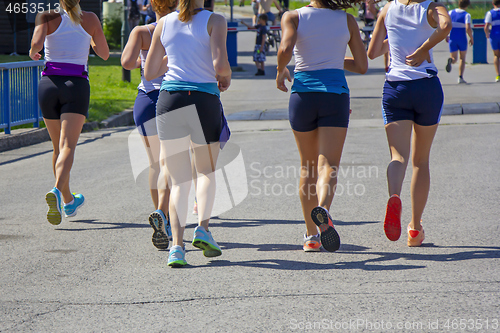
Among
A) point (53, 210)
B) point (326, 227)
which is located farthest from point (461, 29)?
point (53, 210)

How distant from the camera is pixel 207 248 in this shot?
4.44 meters

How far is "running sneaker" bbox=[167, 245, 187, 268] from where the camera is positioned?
4387 millimetres

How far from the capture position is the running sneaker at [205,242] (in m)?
4.40

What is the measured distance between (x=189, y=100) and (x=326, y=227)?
4.18ft

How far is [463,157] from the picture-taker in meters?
8.32

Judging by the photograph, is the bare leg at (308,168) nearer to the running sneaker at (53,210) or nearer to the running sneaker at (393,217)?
the running sneaker at (393,217)

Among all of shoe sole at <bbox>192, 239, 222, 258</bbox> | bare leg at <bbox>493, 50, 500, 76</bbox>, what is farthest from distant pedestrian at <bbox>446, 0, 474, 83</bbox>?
shoe sole at <bbox>192, 239, 222, 258</bbox>

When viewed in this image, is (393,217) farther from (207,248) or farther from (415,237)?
(207,248)

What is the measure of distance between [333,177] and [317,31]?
1046 mm

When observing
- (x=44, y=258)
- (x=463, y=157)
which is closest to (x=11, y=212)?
(x=44, y=258)

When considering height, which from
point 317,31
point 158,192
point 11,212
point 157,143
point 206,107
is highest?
point 317,31

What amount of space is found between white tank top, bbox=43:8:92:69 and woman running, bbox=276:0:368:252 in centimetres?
207

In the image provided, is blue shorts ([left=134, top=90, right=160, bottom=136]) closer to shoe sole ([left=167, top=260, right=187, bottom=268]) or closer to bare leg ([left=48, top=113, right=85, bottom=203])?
bare leg ([left=48, top=113, right=85, bottom=203])

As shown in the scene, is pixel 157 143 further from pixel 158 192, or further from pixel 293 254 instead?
pixel 293 254
